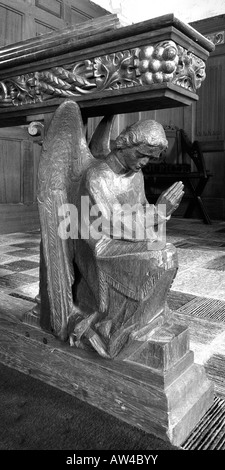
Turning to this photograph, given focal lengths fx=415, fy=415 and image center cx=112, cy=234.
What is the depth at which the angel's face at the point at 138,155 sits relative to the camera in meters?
1.03

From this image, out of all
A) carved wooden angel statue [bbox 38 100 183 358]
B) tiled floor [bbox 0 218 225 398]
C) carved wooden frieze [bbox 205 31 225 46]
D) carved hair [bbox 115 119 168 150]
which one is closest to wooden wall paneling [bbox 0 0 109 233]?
tiled floor [bbox 0 218 225 398]

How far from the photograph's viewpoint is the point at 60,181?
1119mm

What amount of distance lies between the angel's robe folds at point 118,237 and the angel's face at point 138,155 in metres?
0.03

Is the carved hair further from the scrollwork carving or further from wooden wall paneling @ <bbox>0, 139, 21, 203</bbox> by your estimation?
wooden wall paneling @ <bbox>0, 139, 21, 203</bbox>

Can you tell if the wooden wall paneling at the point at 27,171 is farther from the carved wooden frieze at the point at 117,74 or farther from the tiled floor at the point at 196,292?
the carved wooden frieze at the point at 117,74

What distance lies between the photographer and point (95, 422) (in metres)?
0.99

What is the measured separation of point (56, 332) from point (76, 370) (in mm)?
123

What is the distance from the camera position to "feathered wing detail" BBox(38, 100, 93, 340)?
3.61 ft

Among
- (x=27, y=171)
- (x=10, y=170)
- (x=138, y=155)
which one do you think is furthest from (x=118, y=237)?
(x=27, y=171)

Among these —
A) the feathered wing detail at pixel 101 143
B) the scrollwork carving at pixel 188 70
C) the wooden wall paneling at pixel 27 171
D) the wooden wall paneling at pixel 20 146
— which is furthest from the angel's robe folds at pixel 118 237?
the wooden wall paneling at pixel 27 171

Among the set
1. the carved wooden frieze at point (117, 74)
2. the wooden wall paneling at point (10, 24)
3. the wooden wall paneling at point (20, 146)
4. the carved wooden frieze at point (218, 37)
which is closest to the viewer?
the carved wooden frieze at point (117, 74)

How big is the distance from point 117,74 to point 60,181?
0.31 metres

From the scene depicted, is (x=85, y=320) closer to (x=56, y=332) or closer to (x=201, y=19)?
(x=56, y=332)

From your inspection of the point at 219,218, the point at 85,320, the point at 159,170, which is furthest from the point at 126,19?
the point at 219,218
